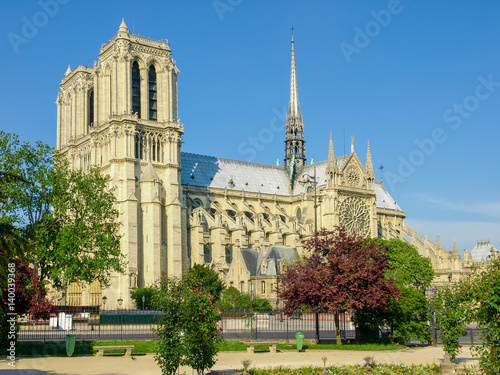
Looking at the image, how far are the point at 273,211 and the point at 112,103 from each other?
2792 cm

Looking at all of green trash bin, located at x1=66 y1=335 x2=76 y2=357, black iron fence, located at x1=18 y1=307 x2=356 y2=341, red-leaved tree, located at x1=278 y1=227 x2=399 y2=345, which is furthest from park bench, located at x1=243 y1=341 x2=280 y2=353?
green trash bin, located at x1=66 y1=335 x2=76 y2=357

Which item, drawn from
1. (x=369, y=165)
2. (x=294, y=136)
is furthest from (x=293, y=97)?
(x=369, y=165)

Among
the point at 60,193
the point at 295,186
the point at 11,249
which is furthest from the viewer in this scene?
the point at 295,186

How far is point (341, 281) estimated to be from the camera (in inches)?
1382

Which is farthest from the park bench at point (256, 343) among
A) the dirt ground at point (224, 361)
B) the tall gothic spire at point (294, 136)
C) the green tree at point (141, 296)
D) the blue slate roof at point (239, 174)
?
the tall gothic spire at point (294, 136)

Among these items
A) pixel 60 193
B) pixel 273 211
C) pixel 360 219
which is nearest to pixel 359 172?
pixel 360 219

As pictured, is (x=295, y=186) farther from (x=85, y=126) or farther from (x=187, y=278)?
(x=187, y=278)

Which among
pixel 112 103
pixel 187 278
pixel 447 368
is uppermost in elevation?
pixel 112 103

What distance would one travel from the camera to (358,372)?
23.4 metres

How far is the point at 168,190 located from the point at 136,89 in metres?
12.3

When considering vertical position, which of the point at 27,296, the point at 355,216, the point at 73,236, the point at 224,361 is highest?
the point at 355,216

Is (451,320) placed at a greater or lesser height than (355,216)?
lesser

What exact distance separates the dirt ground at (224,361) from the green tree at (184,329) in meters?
2.86

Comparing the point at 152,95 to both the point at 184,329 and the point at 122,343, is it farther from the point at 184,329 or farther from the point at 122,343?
the point at 184,329
